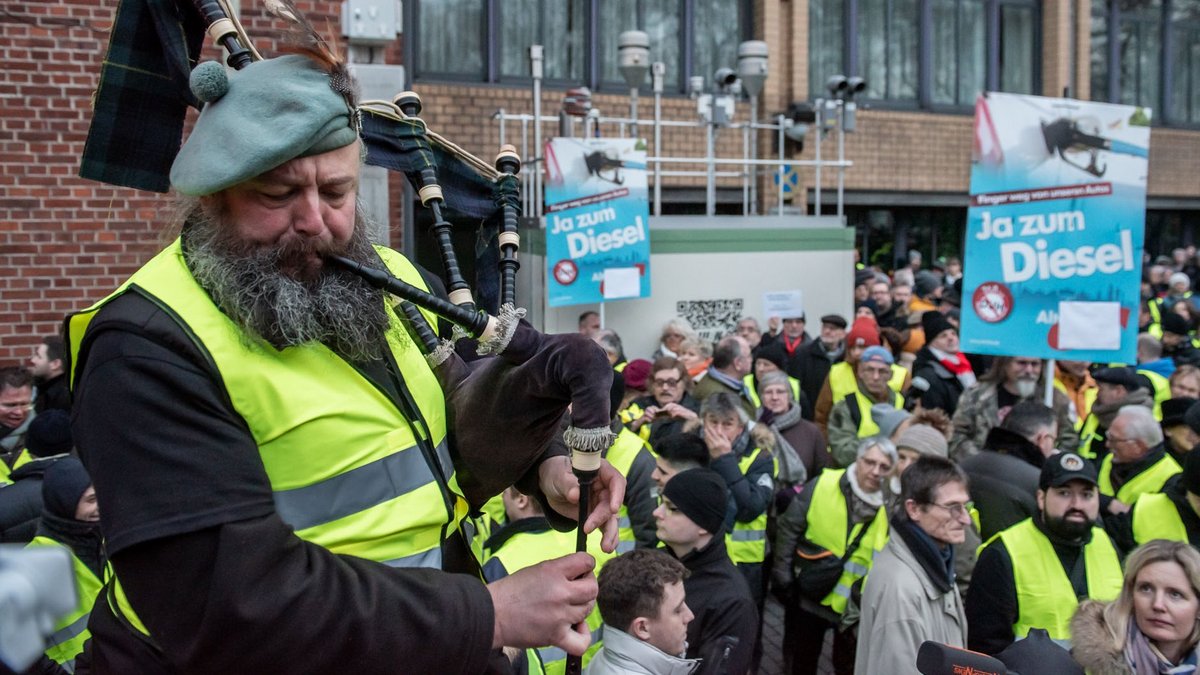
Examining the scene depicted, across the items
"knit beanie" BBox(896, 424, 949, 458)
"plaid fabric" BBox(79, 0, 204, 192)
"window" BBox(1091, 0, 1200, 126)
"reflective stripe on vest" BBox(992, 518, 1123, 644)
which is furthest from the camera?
"window" BBox(1091, 0, 1200, 126)

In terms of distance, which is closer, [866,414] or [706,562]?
[706,562]

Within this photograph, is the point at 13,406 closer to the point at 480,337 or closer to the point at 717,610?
the point at 717,610

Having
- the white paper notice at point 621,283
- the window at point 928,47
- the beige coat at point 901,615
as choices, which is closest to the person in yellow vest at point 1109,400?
the beige coat at point 901,615

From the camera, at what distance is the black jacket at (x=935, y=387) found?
25.6 ft

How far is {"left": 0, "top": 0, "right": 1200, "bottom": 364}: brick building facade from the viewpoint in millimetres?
7031

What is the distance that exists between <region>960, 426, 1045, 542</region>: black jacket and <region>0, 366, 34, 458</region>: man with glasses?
4952 mm

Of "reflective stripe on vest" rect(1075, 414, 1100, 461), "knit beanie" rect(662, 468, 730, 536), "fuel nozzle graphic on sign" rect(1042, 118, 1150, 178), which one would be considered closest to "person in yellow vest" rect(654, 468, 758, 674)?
"knit beanie" rect(662, 468, 730, 536)

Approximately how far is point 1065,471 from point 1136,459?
1.42 m

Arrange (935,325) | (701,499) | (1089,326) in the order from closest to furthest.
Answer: (701,499)
(1089,326)
(935,325)

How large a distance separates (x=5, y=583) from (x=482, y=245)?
1371 millimetres

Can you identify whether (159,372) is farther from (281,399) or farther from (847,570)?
(847,570)

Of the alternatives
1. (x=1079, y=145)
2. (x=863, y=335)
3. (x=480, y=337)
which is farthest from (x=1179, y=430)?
(x=480, y=337)

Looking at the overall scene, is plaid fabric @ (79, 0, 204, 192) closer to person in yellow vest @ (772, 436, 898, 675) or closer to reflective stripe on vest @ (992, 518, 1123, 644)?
reflective stripe on vest @ (992, 518, 1123, 644)

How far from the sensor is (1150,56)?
1888 cm
